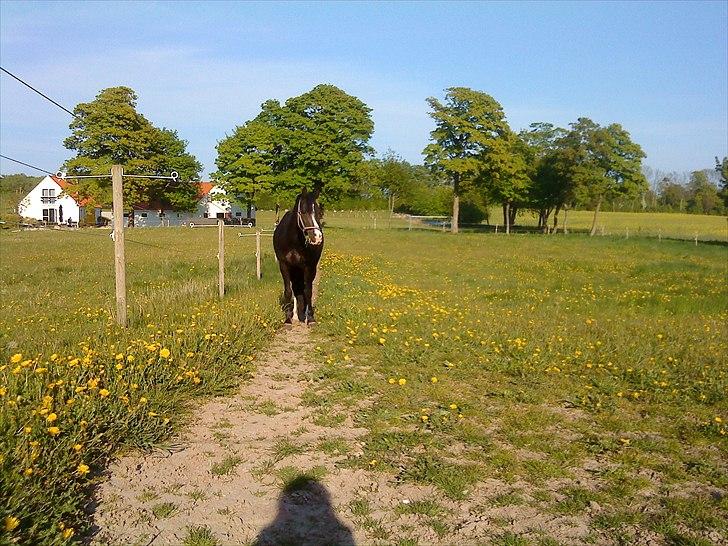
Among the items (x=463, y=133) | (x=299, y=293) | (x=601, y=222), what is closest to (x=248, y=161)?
(x=463, y=133)

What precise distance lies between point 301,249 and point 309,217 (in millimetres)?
846

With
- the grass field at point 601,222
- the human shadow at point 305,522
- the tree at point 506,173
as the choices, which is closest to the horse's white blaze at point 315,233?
the human shadow at point 305,522

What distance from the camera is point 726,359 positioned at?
8.49m

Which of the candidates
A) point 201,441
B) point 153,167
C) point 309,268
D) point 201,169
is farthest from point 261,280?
point 201,169

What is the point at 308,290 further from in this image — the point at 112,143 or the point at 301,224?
the point at 112,143

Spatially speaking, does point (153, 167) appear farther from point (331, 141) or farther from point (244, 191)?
point (331, 141)

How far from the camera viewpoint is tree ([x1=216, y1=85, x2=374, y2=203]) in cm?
5916

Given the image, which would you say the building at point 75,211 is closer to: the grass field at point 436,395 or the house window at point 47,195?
the house window at point 47,195

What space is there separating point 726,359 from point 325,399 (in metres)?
6.18

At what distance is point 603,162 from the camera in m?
59.6

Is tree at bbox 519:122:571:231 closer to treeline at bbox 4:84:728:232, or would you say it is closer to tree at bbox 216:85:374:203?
treeline at bbox 4:84:728:232

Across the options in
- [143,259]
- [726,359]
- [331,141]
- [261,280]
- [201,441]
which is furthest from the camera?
[331,141]

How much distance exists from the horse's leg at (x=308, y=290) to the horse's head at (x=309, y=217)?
2.85 feet

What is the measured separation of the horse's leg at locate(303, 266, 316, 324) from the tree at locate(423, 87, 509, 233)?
165 ft
